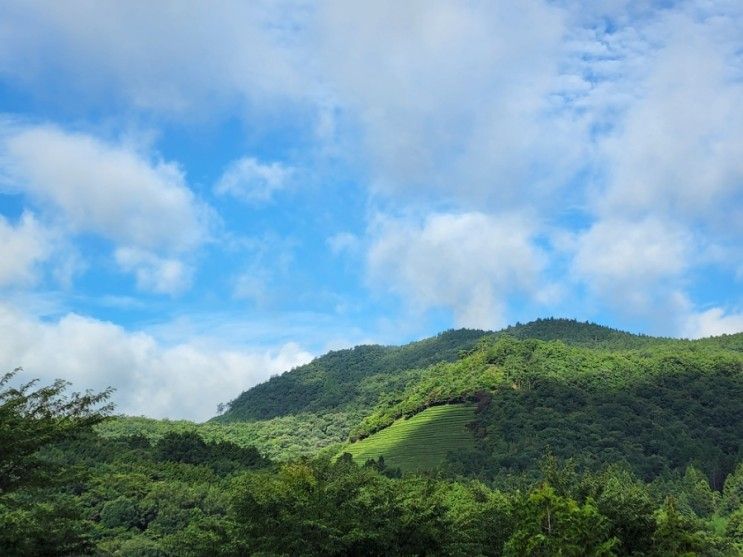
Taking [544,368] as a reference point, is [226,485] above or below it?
below

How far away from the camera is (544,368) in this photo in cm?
15850

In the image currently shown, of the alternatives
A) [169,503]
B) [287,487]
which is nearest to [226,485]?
[169,503]

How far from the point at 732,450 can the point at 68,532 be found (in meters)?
135

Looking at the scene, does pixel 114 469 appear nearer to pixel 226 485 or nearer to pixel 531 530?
pixel 226 485

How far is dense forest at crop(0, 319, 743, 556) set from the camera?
34.6 meters

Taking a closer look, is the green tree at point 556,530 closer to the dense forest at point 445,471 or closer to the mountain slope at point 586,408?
the dense forest at point 445,471

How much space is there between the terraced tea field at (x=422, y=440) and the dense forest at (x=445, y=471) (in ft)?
1.68

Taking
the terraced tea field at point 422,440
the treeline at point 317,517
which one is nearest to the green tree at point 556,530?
the treeline at point 317,517

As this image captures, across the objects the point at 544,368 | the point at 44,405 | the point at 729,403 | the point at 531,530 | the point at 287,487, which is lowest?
the point at 531,530

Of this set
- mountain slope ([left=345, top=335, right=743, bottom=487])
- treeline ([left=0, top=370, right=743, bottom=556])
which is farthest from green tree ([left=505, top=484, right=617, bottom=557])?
mountain slope ([left=345, top=335, right=743, bottom=487])

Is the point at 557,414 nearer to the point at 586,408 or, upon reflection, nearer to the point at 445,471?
the point at 586,408

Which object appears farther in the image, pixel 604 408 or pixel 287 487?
pixel 604 408

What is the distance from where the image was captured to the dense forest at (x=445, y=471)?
113 feet

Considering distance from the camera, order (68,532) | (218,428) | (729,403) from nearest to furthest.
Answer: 1. (68,532)
2. (729,403)
3. (218,428)
